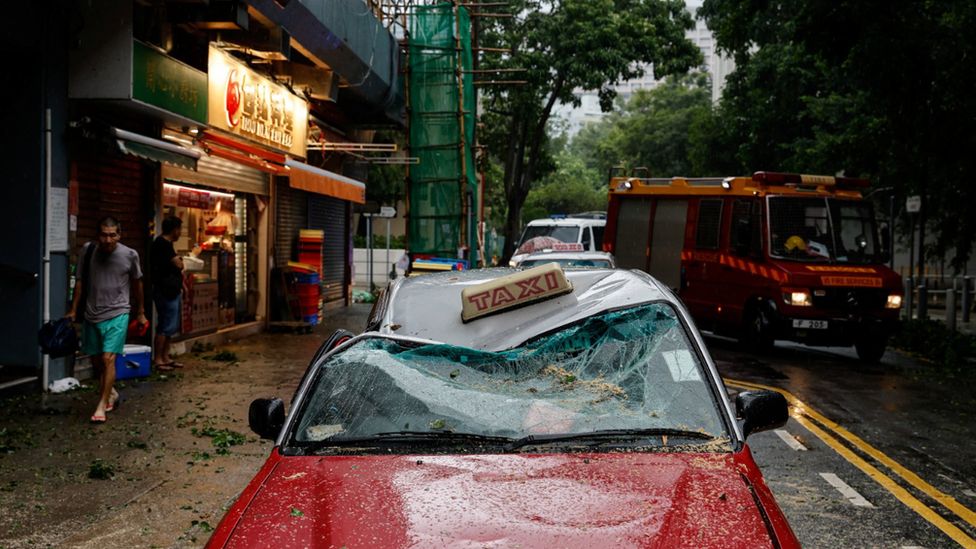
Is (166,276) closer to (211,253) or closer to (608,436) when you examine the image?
(211,253)

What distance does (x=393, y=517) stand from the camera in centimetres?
300

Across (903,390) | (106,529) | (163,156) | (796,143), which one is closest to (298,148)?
(163,156)

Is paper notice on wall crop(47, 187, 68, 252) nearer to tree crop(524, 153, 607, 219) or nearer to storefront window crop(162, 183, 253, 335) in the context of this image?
storefront window crop(162, 183, 253, 335)

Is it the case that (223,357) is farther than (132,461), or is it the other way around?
(223,357)

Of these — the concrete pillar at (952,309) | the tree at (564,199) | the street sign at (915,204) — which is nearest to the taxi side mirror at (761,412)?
the concrete pillar at (952,309)

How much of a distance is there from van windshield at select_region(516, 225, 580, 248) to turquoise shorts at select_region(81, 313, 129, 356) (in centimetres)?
1484

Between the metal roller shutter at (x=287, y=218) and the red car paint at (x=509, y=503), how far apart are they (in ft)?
50.5

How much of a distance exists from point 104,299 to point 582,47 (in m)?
23.6

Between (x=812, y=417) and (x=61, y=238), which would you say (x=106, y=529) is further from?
(x=812, y=417)

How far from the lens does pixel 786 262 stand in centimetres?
1505

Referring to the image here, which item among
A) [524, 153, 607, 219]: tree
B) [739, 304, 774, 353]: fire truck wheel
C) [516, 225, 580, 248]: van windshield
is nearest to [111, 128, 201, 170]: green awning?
[739, 304, 774, 353]: fire truck wheel

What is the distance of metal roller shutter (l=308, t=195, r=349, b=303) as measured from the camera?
71.4 feet

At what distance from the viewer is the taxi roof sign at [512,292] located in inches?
177

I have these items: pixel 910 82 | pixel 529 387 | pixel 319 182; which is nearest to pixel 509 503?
pixel 529 387
